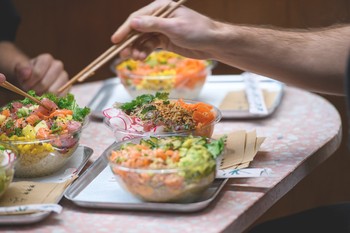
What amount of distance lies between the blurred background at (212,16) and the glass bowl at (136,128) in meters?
1.40

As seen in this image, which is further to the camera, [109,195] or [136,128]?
[136,128]

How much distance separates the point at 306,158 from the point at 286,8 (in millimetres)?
1594

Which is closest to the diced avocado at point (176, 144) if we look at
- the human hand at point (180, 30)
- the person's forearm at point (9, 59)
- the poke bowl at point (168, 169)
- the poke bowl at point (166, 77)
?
the poke bowl at point (168, 169)

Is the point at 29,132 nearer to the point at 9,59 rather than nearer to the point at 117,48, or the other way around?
the point at 117,48

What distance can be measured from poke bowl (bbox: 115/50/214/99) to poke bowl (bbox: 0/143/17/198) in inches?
30.5

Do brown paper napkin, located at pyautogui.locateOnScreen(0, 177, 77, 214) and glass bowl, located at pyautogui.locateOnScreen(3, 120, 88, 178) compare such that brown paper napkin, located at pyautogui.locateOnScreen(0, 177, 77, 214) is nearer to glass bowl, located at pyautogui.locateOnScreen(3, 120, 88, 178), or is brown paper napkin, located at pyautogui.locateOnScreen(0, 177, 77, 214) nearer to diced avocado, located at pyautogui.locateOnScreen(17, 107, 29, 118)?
glass bowl, located at pyautogui.locateOnScreen(3, 120, 88, 178)

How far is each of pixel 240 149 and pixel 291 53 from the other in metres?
0.30

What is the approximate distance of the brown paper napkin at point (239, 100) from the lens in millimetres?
2105

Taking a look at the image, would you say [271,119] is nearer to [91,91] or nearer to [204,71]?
[204,71]

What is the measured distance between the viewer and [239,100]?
2.18 metres

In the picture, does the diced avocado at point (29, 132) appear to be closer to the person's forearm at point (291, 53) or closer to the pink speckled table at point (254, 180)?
the pink speckled table at point (254, 180)

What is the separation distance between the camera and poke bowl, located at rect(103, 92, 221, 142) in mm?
1634

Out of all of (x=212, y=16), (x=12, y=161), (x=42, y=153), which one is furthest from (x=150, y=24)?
(x=212, y=16)

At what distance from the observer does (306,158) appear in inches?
66.5
